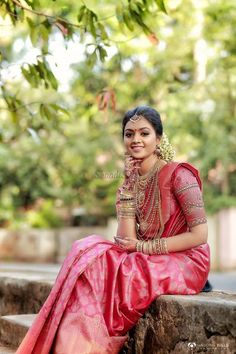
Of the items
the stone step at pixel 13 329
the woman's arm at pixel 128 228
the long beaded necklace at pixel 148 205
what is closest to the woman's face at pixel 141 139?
the long beaded necklace at pixel 148 205

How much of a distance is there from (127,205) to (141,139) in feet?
1.24

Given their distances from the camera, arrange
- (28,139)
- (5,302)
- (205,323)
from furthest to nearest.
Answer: (28,139), (5,302), (205,323)

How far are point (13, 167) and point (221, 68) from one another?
18.5 feet

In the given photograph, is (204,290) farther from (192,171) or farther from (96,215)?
(96,215)

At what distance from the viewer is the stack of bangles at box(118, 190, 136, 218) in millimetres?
3605

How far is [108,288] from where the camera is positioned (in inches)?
130

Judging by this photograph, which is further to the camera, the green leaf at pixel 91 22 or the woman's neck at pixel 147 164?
the green leaf at pixel 91 22

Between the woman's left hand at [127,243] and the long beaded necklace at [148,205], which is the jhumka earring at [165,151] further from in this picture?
the woman's left hand at [127,243]

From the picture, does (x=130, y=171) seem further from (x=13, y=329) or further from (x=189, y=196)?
(x=13, y=329)

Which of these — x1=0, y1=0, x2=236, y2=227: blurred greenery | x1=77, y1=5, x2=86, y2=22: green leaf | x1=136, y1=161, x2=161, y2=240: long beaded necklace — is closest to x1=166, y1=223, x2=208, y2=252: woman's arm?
x1=136, y1=161, x2=161, y2=240: long beaded necklace

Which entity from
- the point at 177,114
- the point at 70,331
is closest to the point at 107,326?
the point at 70,331

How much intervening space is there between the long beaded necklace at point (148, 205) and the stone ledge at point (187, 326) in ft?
1.42

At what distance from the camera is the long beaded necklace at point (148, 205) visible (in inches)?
141

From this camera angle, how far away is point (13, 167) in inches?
622
